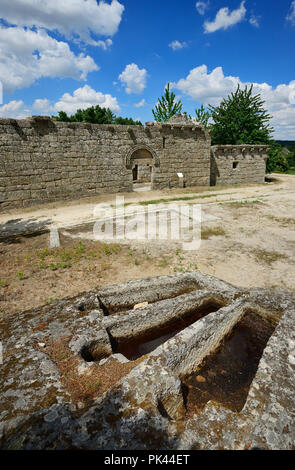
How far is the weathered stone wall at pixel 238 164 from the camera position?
52.1ft

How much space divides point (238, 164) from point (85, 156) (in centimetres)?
1112

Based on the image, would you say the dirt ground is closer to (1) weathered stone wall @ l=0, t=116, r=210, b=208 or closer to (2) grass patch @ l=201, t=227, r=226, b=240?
Result: (2) grass patch @ l=201, t=227, r=226, b=240

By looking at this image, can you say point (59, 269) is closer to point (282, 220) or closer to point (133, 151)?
point (282, 220)

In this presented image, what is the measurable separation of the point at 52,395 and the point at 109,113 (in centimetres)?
4070

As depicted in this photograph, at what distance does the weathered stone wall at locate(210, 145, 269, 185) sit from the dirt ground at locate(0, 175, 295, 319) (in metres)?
8.00

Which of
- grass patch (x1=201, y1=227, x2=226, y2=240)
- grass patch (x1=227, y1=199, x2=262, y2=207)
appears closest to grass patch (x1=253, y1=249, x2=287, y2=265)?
grass patch (x1=201, y1=227, x2=226, y2=240)

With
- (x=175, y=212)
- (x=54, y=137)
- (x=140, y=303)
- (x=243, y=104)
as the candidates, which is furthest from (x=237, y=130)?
(x=140, y=303)

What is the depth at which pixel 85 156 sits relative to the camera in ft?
37.0

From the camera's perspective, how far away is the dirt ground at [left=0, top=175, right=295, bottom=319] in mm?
4355

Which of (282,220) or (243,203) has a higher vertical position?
(243,203)

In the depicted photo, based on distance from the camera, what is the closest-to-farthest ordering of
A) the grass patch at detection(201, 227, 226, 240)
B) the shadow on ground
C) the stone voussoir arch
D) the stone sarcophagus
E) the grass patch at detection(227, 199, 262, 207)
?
the stone sarcophagus
the grass patch at detection(201, 227, 226, 240)
the shadow on ground
the grass patch at detection(227, 199, 262, 207)
the stone voussoir arch

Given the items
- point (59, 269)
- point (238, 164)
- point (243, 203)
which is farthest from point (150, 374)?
point (238, 164)

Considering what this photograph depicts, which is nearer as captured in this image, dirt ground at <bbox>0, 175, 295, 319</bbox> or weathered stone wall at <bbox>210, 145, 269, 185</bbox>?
dirt ground at <bbox>0, 175, 295, 319</bbox>

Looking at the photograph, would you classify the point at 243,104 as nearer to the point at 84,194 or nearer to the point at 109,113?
the point at 84,194
